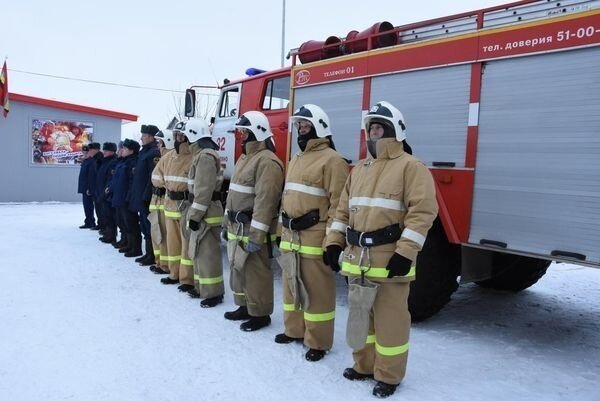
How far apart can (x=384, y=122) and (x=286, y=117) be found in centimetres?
302

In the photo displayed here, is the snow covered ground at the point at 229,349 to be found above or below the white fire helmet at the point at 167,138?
below

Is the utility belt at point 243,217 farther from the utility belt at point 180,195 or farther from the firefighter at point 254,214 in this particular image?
the utility belt at point 180,195

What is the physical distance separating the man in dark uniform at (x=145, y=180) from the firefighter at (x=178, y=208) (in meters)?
0.93

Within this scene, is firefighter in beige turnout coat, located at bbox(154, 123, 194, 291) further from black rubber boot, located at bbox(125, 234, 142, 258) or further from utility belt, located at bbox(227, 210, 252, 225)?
black rubber boot, located at bbox(125, 234, 142, 258)

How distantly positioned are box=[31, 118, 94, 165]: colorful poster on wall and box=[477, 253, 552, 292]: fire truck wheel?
13040mm

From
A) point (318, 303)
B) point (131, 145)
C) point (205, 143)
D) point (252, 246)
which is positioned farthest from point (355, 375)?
point (131, 145)

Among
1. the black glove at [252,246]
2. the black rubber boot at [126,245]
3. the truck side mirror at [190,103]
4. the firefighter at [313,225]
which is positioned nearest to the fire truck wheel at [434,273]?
the firefighter at [313,225]

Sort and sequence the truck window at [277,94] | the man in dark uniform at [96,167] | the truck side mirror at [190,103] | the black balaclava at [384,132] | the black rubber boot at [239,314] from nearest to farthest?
the black balaclava at [384,132]
the black rubber boot at [239,314]
the truck window at [277,94]
the truck side mirror at [190,103]
the man in dark uniform at [96,167]

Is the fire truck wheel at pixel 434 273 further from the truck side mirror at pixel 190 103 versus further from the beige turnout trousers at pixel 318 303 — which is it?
the truck side mirror at pixel 190 103

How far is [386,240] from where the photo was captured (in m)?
3.17

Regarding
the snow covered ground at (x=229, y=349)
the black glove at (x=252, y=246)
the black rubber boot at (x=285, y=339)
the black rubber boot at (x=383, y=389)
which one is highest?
the black glove at (x=252, y=246)

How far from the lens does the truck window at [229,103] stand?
7279 millimetres

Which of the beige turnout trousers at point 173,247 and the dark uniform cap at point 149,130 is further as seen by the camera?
the dark uniform cap at point 149,130

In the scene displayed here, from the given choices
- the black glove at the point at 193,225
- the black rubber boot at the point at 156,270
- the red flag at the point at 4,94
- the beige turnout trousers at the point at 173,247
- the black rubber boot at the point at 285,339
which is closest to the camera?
the black rubber boot at the point at 285,339
